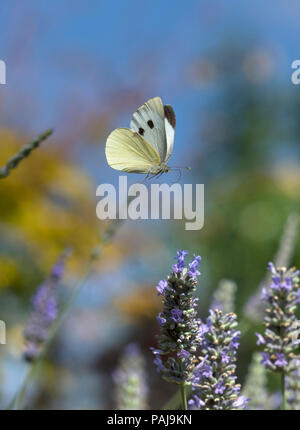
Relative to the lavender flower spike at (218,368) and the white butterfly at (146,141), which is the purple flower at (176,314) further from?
the white butterfly at (146,141)

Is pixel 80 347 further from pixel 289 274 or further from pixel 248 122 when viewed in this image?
pixel 248 122

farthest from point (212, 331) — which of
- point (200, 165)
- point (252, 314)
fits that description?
point (200, 165)

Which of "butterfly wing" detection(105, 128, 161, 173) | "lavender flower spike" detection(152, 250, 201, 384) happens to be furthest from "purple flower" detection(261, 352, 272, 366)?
"butterfly wing" detection(105, 128, 161, 173)

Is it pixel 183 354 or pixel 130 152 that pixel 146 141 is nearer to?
pixel 130 152

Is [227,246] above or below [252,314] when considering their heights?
above

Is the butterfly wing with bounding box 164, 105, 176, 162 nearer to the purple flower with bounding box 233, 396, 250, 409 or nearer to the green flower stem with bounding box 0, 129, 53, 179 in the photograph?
the green flower stem with bounding box 0, 129, 53, 179

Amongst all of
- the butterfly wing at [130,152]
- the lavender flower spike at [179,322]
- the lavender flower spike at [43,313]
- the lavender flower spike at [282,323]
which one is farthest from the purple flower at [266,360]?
the lavender flower spike at [43,313]

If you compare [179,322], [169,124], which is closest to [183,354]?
[179,322]
